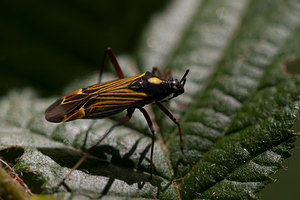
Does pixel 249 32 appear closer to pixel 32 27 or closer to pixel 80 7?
pixel 80 7

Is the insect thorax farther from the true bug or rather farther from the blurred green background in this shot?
the blurred green background

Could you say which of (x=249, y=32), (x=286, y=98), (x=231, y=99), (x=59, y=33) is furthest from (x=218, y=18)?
(x=59, y=33)

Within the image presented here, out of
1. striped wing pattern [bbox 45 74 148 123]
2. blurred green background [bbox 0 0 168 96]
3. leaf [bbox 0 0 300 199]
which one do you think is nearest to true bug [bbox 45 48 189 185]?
striped wing pattern [bbox 45 74 148 123]

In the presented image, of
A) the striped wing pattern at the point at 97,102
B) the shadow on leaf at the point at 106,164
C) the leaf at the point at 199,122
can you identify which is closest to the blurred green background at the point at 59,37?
the leaf at the point at 199,122

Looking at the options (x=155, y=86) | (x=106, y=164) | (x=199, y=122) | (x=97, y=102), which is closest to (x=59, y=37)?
(x=97, y=102)

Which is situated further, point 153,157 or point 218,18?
point 218,18
